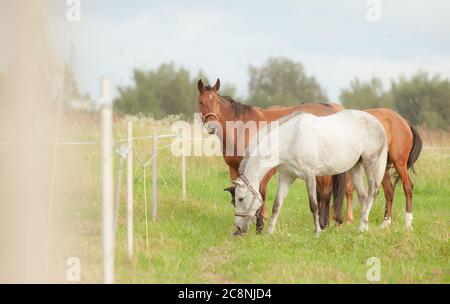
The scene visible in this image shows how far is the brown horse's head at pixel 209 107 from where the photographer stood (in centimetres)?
912

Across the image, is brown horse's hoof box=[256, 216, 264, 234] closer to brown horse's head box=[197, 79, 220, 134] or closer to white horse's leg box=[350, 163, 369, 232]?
brown horse's head box=[197, 79, 220, 134]

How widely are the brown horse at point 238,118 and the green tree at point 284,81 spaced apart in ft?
132

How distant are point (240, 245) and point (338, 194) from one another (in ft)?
8.33

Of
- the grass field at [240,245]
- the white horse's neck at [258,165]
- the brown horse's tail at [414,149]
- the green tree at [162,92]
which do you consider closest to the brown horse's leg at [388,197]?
the grass field at [240,245]

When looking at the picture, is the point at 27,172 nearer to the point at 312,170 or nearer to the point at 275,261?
the point at 275,261

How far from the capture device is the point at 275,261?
23.2 feet

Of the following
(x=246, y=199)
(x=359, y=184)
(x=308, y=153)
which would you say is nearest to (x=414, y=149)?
(x=359, y=184)

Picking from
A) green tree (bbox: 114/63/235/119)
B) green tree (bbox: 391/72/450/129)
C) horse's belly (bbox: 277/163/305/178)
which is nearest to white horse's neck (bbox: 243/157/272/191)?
horse's belly (bbox: 277/163/305/178)

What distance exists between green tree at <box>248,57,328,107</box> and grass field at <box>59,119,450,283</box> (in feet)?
129

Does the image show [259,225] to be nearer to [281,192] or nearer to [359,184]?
[281,192]

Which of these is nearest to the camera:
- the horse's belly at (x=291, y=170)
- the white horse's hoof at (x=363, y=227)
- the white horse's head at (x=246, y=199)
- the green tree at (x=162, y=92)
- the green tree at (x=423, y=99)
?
the white horse's head at (x=246, y=199)

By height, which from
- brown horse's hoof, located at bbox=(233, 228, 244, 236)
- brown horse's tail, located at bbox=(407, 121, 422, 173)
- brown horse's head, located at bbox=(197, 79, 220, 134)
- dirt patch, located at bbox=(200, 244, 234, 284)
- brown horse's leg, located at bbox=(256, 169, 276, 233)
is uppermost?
brown horse's head, located at bbox=(197, 79, 220, 134)

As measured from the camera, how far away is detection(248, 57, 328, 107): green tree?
50.7m

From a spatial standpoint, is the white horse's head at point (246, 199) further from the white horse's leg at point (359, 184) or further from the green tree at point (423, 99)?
the green tree at point (423, 99)
